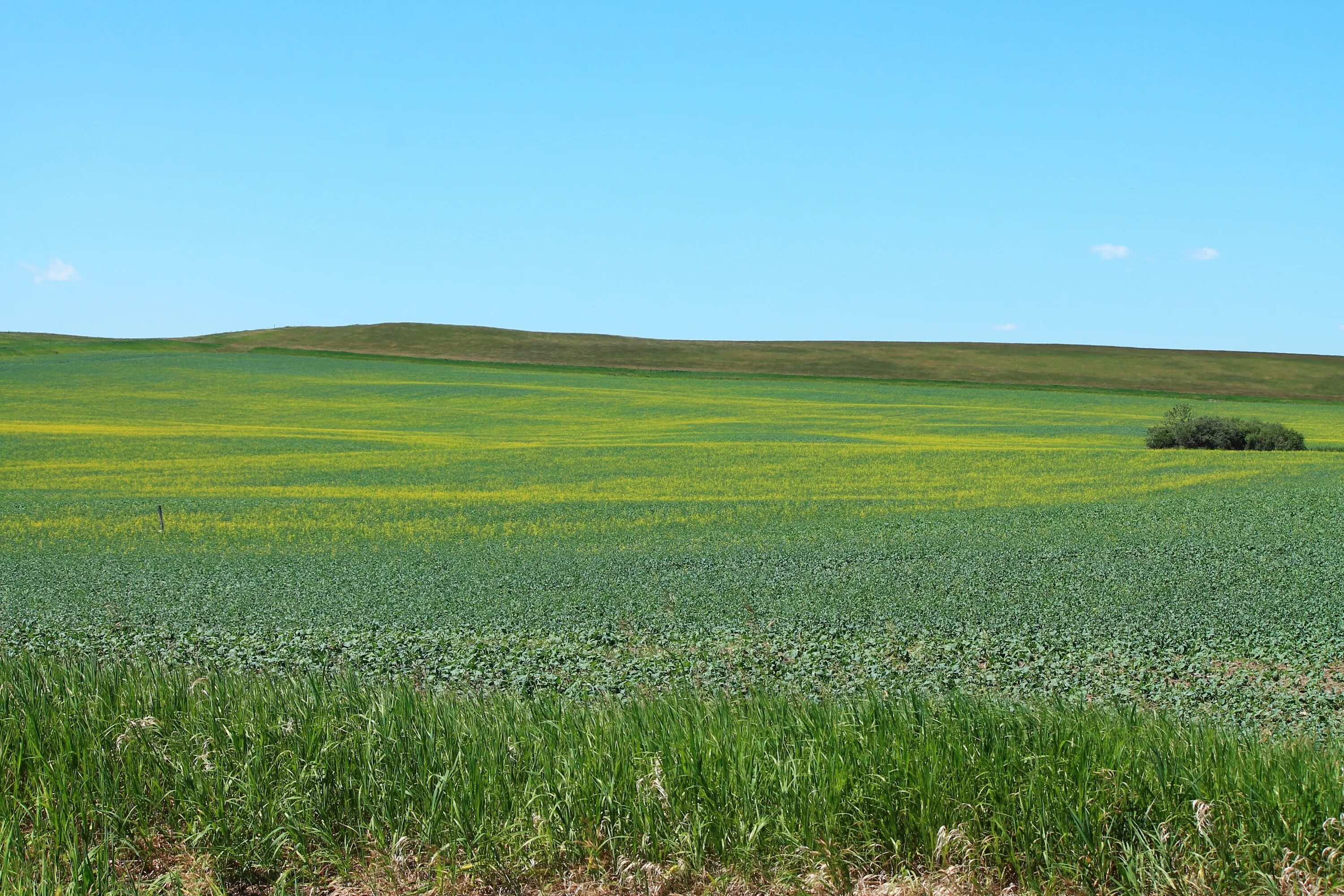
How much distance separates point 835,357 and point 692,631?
2898 inches

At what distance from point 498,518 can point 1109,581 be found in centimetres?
1062

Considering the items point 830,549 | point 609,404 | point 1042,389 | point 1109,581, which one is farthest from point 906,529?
point 1042,389

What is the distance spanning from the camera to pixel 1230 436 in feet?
105

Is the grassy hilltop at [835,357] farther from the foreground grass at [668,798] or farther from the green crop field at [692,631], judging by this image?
the foreground grass at [668,798]

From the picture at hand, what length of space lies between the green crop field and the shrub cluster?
1.32m

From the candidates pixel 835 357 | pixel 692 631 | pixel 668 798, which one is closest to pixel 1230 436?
pixel 692 631

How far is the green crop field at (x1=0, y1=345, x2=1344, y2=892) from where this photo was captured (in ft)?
16.2

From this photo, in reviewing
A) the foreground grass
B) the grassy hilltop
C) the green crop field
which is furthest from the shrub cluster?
the grassy hilltop

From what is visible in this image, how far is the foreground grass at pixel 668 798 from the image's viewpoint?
4715 millimetres

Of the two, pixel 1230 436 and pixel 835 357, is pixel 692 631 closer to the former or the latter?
pixel 1230 436

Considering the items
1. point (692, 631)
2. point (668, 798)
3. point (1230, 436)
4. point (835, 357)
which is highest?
point (835, 357)

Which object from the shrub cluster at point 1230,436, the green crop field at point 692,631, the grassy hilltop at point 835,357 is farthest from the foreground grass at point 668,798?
the grassy hilltop at point 835,357

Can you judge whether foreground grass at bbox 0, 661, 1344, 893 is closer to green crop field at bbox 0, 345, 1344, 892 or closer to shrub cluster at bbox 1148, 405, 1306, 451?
green crop field at bbox 0, 345, 1344, 892

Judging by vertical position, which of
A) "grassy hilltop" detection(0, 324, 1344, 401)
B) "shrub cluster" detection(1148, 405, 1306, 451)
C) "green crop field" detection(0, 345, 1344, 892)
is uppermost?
"grassy hilltop" detection(0, 324, 1344, 401)
